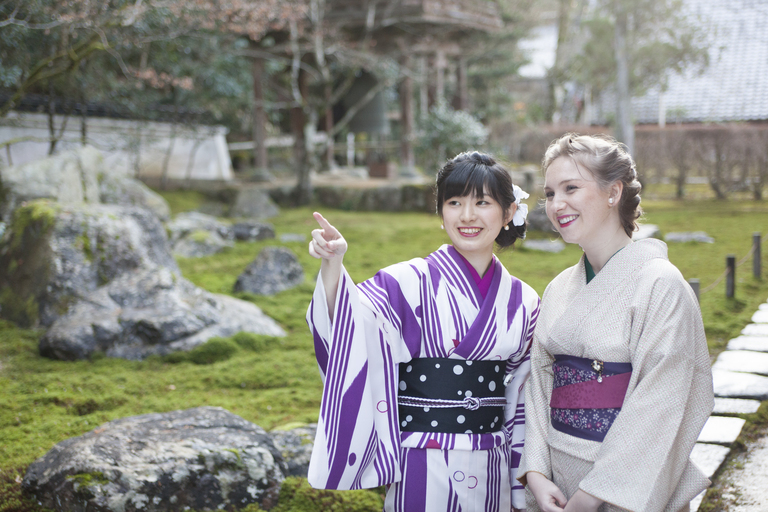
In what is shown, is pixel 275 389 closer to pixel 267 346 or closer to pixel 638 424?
pixel 267 346

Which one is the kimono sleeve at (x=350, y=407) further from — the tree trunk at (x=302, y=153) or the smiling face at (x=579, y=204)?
the tree trunk at (x=302, y=153)

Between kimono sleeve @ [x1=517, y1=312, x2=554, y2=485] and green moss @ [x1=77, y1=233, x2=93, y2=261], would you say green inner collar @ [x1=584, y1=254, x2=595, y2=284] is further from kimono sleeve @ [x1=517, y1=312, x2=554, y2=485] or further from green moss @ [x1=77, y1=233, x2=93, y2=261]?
green moss @ [x1=77, y1=233, x2=93, y2=261]

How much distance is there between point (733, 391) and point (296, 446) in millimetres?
2575

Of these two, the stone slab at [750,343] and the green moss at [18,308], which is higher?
the green moss at [18,308]

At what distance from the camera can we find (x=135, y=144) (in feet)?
39.1

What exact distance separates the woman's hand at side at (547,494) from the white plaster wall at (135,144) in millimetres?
9113

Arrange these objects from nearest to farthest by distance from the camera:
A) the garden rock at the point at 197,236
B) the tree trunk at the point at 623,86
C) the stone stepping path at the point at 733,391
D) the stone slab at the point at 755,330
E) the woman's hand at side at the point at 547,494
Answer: the woman's hand at side at the point at 547,494 < the stone stepping path at the point at 733,391 < the stone slab at the point at 755,330 < the garden rock at the point at 197,236 < the tree trunk at the point at 623,86

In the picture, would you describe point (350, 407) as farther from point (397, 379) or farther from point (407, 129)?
point (407, 129)

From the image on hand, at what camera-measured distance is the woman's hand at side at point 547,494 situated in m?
1.88

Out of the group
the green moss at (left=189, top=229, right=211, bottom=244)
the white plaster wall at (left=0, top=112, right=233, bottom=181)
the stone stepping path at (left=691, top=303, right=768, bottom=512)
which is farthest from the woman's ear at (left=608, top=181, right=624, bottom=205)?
the white plaster wall at (left=0, top=112, right=233, bottom=181)

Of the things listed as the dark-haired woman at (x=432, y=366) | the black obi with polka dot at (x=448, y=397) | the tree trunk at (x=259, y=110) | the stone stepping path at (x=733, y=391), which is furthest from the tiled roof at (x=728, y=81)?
the black obi with polka dot at (x=448, y=397)

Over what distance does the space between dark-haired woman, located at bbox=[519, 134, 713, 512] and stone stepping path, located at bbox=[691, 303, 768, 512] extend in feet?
3.54

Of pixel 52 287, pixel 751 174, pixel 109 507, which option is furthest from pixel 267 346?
→ pixel 751 174

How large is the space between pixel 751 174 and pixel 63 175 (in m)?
12.3
